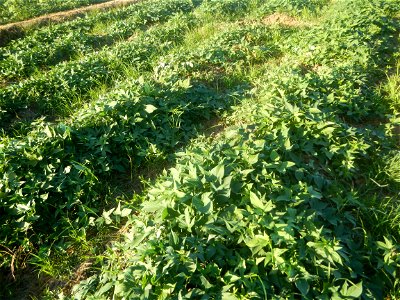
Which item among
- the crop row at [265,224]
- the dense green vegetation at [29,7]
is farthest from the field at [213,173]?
the dense green vegetation at [29,7]

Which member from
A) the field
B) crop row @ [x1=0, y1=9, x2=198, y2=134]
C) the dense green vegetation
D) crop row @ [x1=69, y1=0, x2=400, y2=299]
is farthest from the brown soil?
the dense green vegetation

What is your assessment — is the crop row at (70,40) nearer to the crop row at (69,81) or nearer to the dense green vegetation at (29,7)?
the crop row at (69,81)

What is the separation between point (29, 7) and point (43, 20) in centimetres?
131

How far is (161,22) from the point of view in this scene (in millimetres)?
9109

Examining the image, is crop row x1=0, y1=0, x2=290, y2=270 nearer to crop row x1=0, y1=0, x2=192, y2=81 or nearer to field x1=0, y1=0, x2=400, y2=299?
field x1=0, y1=0, x2=400, y2=299

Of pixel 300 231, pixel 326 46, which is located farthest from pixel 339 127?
pixel 326 46

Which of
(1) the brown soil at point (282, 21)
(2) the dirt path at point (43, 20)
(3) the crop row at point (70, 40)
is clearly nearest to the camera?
(3) the crop row at point (70, 40)

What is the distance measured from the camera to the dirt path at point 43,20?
27.8 feet

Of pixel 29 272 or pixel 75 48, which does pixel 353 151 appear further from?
pixel 75 48

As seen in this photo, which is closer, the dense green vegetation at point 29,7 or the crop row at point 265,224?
the crop row at point 265,224

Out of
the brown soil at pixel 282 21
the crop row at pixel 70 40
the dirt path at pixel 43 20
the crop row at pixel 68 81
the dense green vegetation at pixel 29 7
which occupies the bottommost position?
the brown soil at pixel 282 21

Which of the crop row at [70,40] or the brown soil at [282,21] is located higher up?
the crop row at [70,40]

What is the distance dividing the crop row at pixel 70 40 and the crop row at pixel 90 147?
3.08 metres

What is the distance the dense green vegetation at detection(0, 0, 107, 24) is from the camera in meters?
9.57
